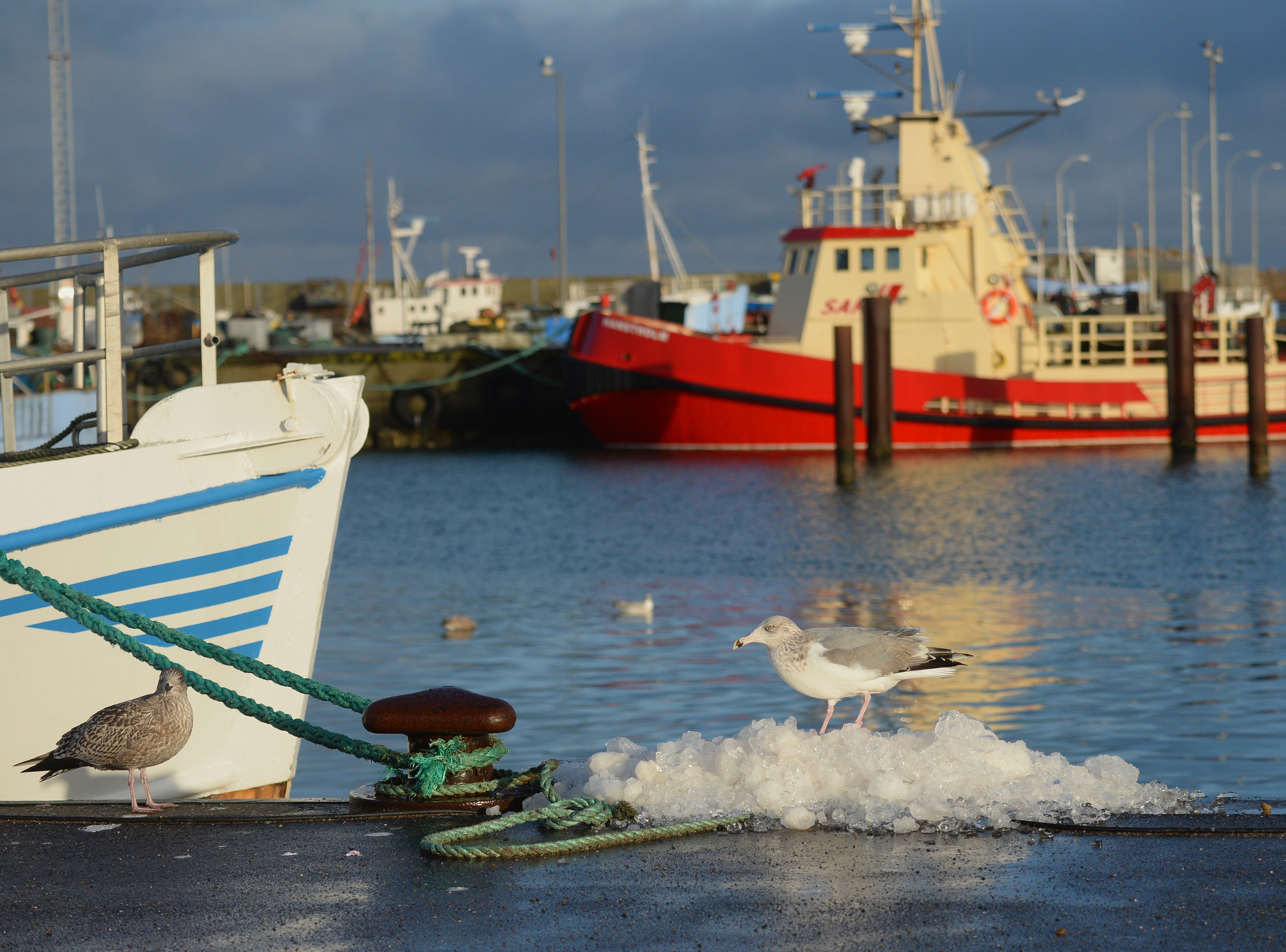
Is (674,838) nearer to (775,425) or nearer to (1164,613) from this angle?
(1164,613)

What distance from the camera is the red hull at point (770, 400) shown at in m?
32.6

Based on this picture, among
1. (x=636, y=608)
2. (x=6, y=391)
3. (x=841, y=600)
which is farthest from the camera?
(x=841, y=600)

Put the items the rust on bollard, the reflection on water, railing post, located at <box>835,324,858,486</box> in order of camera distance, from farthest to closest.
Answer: railing post, located at <box>835,324,858,486</box> < the reflection on water < the rust on bollard

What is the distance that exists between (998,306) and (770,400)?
554 cm

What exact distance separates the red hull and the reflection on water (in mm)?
3122

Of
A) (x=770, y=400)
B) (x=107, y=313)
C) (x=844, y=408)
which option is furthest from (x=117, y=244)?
(x=770, y=400)

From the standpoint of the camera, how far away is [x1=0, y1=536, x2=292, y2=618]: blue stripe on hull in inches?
209

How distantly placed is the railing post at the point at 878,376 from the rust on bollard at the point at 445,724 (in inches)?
980

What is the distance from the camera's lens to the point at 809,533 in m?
20.5

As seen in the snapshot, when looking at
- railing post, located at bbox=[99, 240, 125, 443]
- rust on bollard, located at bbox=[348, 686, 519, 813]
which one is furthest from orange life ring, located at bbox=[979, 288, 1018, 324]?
rust on bollard, located at bbox=[348, 686, 519, 813]

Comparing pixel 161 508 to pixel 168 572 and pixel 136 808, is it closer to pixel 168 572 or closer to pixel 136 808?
pixel 168 572

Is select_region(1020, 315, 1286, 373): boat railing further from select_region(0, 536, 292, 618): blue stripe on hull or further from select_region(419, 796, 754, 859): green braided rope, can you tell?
select_region(419, 796, 754, 859): green braided rope

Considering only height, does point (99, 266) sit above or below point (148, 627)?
above

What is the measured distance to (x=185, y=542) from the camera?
5.61 meters
